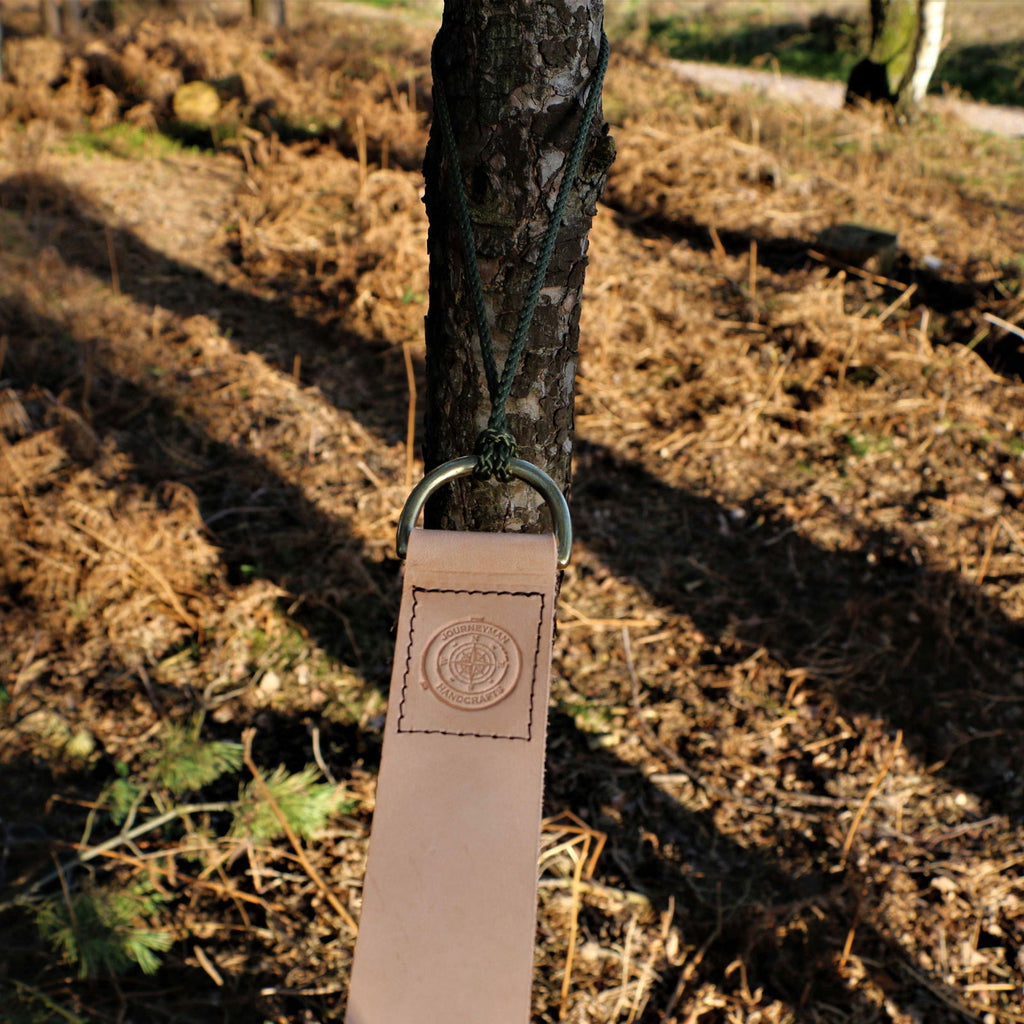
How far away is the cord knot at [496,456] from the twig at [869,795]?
1.82 meters

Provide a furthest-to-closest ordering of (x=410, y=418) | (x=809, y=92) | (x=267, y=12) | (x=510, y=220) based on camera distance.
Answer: (x=809, y=92), (x=267, y=12), (x=410, y=418), (x=510, y=220)

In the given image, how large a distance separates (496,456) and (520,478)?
47 mm

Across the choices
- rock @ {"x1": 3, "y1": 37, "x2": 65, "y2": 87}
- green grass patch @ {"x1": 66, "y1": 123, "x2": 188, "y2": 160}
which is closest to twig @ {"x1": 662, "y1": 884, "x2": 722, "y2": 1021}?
green grass patch @ {"x1": 66, "y1": 123, "x2": 188, "y2": 160}

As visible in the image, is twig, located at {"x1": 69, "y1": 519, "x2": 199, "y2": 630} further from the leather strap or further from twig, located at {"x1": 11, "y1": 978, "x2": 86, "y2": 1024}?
the leather strap

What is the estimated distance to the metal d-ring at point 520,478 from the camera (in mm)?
1191

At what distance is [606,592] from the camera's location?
10.7 feet

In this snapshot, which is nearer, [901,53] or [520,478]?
[520,478]

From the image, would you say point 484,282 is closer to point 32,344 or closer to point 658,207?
point 32,344

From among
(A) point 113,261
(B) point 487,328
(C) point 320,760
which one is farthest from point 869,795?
(A) point 113,261

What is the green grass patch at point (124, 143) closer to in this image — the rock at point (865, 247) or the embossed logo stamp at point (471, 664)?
the rock at point (865, 247)

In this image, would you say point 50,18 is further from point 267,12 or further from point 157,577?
point 157,577

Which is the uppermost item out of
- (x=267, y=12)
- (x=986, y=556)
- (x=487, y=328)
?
(x=267, y=12)

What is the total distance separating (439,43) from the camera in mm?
1393

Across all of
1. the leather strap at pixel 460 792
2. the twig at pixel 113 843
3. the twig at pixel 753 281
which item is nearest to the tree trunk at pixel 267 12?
the twig at pixel 753 281
